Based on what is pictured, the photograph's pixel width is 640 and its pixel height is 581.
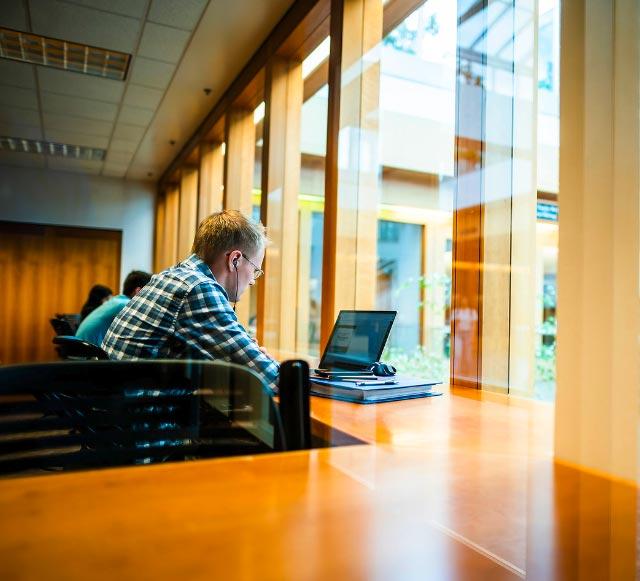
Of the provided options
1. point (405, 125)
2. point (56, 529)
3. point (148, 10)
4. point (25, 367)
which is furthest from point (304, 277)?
point (56, 529)

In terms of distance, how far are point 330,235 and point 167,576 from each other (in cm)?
262

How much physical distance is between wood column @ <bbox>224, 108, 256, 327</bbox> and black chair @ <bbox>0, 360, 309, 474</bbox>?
392cm

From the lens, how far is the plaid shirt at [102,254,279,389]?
5.03 ft

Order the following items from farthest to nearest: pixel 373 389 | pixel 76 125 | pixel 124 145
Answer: pixel 124 145 → pixel 76 125 → pixel 373 389

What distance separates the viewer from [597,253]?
1125mm

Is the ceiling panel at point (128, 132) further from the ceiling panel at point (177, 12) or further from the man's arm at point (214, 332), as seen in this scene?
the man's arm at point (214, 332)

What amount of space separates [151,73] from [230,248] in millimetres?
3237

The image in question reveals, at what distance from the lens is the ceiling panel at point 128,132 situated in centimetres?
585

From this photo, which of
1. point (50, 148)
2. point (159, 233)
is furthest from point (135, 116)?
point (159, 233)

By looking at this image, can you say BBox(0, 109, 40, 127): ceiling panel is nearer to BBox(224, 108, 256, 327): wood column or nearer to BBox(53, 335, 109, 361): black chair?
BBox(224, 108, 256, 327): wood column

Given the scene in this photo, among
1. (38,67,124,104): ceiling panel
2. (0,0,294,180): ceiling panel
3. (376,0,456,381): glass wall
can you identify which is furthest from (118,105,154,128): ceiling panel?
(376,0,456,381): glass wall

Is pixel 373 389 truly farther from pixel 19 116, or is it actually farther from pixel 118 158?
pixel 118 158

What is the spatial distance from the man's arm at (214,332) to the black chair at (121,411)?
1.57ft

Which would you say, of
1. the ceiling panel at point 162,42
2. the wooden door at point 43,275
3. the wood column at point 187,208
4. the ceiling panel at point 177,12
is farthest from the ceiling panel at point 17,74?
the wooden door at point 43,275
